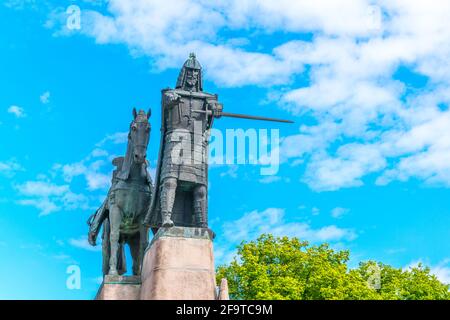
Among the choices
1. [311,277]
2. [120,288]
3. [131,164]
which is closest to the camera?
[120,288]

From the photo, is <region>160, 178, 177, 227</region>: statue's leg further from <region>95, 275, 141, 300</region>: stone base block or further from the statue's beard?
the statue's beard

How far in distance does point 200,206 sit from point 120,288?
8.39 feet

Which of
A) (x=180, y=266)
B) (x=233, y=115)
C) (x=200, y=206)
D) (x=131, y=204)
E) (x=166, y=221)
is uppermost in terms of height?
(x=233, y=115)

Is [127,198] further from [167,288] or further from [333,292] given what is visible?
[333,292]

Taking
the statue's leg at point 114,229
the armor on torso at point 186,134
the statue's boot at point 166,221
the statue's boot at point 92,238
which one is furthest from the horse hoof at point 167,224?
the statue's boot at point 92,238

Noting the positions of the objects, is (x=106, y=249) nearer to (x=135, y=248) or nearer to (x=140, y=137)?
(x=135, y=248)

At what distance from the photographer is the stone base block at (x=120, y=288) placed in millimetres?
16453

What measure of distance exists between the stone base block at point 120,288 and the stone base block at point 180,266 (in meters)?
0.39

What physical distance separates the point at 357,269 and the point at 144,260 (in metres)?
25.0

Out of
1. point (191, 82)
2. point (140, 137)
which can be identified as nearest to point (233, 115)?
point (191, 82)

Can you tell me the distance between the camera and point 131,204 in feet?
58.3

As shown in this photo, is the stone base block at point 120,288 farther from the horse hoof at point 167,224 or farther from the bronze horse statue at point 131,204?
the horse hoof at point 167,224
